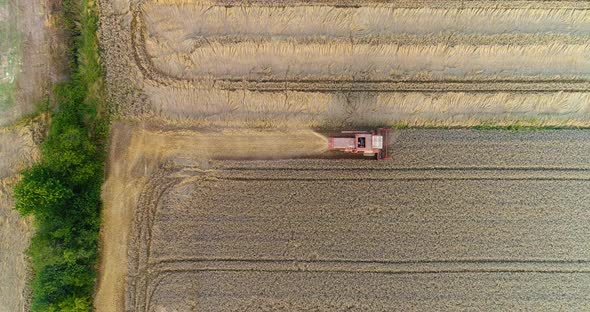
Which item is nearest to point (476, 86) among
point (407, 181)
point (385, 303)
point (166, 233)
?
point (407, 181)

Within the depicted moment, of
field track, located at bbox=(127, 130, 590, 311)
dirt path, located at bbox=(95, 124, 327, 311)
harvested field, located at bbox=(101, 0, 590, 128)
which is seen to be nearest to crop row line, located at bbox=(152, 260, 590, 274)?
field track, located at bbox=(127, 130, 590, 311)

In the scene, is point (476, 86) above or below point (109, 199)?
above

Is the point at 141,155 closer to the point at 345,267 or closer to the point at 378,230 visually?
the point at 345,267

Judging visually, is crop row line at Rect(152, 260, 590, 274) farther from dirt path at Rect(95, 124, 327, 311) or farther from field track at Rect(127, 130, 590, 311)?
dirt path at Rect(95, 124, 327, 311)

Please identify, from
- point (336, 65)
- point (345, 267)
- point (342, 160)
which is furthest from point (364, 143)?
point (345, 267)

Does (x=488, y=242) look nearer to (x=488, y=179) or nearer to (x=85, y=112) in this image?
(x=488, y=179)

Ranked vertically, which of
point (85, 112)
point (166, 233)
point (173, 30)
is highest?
point (173, 30)
